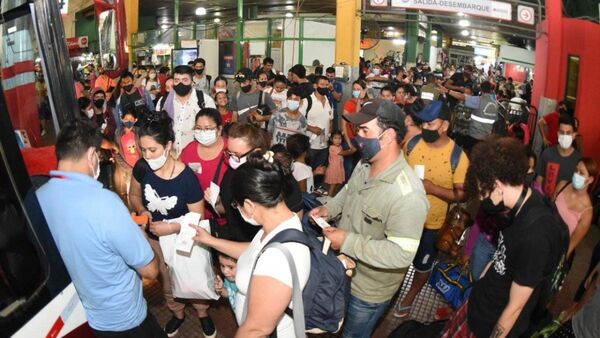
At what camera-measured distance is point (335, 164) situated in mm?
6352

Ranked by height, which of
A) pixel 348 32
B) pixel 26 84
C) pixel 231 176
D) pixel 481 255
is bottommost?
pixel 481 255

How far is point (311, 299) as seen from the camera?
1968 mm

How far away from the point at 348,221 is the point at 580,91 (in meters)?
8.11

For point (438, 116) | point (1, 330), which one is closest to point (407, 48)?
point (438, 116)

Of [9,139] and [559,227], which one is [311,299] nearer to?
[559,227]

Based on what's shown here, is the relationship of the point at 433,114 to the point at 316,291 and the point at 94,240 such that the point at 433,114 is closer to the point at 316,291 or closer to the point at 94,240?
the point at 316,291

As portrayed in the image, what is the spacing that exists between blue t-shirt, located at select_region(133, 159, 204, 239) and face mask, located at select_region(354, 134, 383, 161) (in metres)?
1.28

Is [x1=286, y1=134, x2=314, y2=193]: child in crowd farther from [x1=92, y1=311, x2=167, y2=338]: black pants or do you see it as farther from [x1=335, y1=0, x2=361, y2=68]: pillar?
[x1=335, y1=0, x2=361, y2=68]: pillar

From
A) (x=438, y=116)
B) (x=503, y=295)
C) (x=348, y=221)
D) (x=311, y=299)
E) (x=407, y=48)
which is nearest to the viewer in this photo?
(x=311, y=299)

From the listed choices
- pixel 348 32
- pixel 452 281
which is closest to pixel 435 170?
pixel 452 281

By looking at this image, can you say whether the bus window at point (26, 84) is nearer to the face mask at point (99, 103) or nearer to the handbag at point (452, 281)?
the handbag at point (452, 281)

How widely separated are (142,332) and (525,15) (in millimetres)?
9896

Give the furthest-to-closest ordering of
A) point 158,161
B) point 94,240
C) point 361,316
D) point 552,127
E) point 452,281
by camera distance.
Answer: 1. point 552,127
2. point 452,281
3. point 158,161
4. point 361,316
5. point 94,240

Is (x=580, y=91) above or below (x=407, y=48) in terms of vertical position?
below
